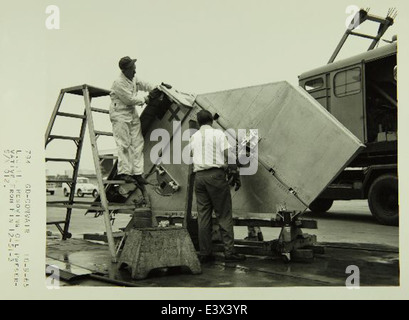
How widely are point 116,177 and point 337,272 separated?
8.86ft

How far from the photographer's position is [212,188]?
4176 mm

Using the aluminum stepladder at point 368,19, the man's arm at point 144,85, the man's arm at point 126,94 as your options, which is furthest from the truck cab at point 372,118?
the man's arm at point 126,94

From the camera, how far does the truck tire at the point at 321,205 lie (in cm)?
950

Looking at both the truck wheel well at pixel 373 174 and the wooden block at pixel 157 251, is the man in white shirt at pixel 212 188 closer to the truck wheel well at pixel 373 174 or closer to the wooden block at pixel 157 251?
the wooden block at pixel 157 251

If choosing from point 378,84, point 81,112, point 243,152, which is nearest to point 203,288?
point 243,152

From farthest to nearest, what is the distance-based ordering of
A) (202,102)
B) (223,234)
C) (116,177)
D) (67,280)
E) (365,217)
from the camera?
(365,217), (116,177), (202,102), (223,234), (67,280)

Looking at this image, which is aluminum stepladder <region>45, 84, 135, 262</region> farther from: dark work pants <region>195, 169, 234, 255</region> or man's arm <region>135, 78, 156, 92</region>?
dark work pants <region>195, 169, 234, 255</region>

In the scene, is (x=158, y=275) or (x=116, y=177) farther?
(x=116, y=177)

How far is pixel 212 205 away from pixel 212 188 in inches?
8.9

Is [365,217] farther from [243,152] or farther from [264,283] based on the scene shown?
[264,283]

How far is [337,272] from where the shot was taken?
381cm

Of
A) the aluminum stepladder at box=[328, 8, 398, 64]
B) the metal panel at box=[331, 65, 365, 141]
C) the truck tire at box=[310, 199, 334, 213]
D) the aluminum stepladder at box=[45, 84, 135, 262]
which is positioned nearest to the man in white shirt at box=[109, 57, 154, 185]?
the aluminum stepladder at box=[45, 84, 135, 262]

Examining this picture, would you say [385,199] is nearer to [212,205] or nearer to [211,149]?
[212,205]

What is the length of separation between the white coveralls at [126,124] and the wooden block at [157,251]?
1.07m
